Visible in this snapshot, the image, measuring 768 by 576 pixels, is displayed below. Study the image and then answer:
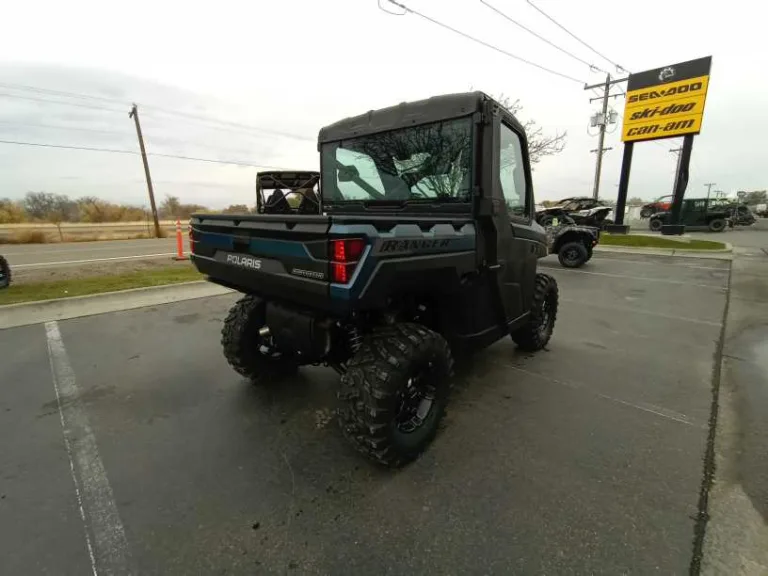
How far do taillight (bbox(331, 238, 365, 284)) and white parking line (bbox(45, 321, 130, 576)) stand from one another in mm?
1590

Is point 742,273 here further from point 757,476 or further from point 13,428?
point 13,428

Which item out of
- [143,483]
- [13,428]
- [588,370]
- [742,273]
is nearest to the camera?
[143,483]

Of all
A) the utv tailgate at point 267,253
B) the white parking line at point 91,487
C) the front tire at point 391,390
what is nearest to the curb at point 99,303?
the white parking line at point 91,487

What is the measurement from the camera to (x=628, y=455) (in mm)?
2424

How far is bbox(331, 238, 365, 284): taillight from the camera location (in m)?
1.83

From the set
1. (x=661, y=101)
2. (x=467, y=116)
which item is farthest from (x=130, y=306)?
(x=661, y=101)

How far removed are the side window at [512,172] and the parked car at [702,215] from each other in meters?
24.9

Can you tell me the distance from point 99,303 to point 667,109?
71.4 ft

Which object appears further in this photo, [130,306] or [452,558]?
[130,306]

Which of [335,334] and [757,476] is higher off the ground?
[335,334]

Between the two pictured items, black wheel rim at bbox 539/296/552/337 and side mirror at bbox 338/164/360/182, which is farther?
black wheel rim at bbox 539/296/552/337

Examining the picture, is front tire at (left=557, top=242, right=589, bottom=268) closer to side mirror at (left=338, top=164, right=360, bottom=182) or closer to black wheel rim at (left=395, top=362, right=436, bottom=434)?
side mirror at (left=338, top=164, right=360, bottom=182)

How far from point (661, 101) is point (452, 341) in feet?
66.8

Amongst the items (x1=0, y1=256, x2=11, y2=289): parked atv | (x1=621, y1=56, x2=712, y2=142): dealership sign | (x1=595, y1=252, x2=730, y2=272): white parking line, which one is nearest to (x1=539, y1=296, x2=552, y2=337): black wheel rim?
(x1=0, y1=256, x2=11, y2=289): parked atv
